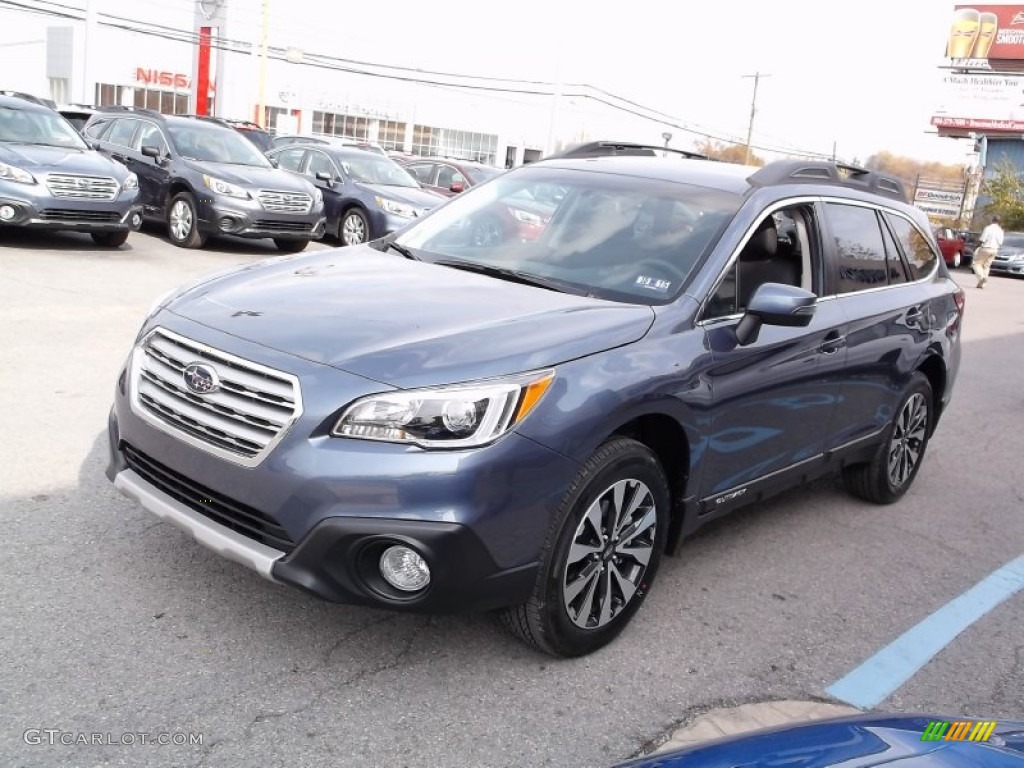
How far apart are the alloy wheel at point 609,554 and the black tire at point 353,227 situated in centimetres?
1160

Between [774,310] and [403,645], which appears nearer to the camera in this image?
[403,645]

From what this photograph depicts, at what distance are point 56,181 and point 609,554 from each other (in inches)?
392

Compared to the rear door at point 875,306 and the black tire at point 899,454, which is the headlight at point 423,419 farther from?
the black tire at point 899,454

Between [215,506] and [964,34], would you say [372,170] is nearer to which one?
[215,506]

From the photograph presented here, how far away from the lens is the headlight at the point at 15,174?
11.1 metres

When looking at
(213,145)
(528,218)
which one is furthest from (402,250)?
(213,145)

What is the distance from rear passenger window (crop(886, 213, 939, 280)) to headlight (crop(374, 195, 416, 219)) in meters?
9.45

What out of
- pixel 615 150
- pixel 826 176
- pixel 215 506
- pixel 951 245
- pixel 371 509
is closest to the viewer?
pixel 371 509

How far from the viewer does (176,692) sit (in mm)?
3074

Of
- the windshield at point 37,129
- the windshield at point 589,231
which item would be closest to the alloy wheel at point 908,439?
the windshield at point 589,231

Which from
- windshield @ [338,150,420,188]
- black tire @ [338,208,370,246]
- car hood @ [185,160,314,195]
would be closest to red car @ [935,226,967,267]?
windshield @ [338,150,420,188]

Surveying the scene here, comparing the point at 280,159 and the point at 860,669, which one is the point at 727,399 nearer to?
the point at 860,669

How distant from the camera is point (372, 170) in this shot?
15.8 metres

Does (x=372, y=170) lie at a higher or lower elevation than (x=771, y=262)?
lower
